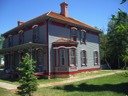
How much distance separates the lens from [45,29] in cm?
2445

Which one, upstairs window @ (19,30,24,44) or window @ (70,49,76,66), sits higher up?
upstairs window @ (19,30,24,44)

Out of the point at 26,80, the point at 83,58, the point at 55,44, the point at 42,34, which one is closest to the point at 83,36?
the point at 83,58

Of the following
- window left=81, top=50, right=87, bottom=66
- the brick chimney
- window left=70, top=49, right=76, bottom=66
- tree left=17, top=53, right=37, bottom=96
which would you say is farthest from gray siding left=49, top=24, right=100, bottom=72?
tree left=17, top=53, right=37, bottom=96

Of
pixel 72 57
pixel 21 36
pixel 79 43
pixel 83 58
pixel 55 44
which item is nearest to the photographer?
pixel 55 44

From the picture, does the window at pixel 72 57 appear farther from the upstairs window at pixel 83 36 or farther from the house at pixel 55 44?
the upstairs window at pixel 83 36

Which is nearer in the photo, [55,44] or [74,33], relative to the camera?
[55,44]

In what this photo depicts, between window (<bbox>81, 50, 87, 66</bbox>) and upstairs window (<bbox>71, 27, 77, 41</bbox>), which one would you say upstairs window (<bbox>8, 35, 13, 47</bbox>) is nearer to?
upstairs window (<bbox>71, 27, 77, 41</bbox>)

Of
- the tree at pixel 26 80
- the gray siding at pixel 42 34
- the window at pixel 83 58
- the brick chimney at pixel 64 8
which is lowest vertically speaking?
the tree at pixel 26 80

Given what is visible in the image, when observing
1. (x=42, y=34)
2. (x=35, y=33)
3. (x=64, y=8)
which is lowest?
(x=42, y=34)

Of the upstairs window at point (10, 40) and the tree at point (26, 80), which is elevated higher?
the upstairs window at point (10, 40)

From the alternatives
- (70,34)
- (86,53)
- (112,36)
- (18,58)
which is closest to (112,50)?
(112,36)

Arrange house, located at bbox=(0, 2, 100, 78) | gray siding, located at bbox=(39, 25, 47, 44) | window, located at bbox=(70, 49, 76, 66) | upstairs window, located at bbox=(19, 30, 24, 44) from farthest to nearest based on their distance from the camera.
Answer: upstairs window, located at bbox=(19, 30, 24, 44) < window, located at bbox=(70, 49, 76, 66) < gray siding, located at bbox=(39, 25, 47, 44) < house, located at bbox=(0, 2, 100, 78)

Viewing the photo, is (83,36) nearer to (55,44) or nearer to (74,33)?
(74,33)

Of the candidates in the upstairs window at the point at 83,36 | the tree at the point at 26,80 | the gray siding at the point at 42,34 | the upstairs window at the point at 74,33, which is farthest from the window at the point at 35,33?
the tree at the point at 26,80
